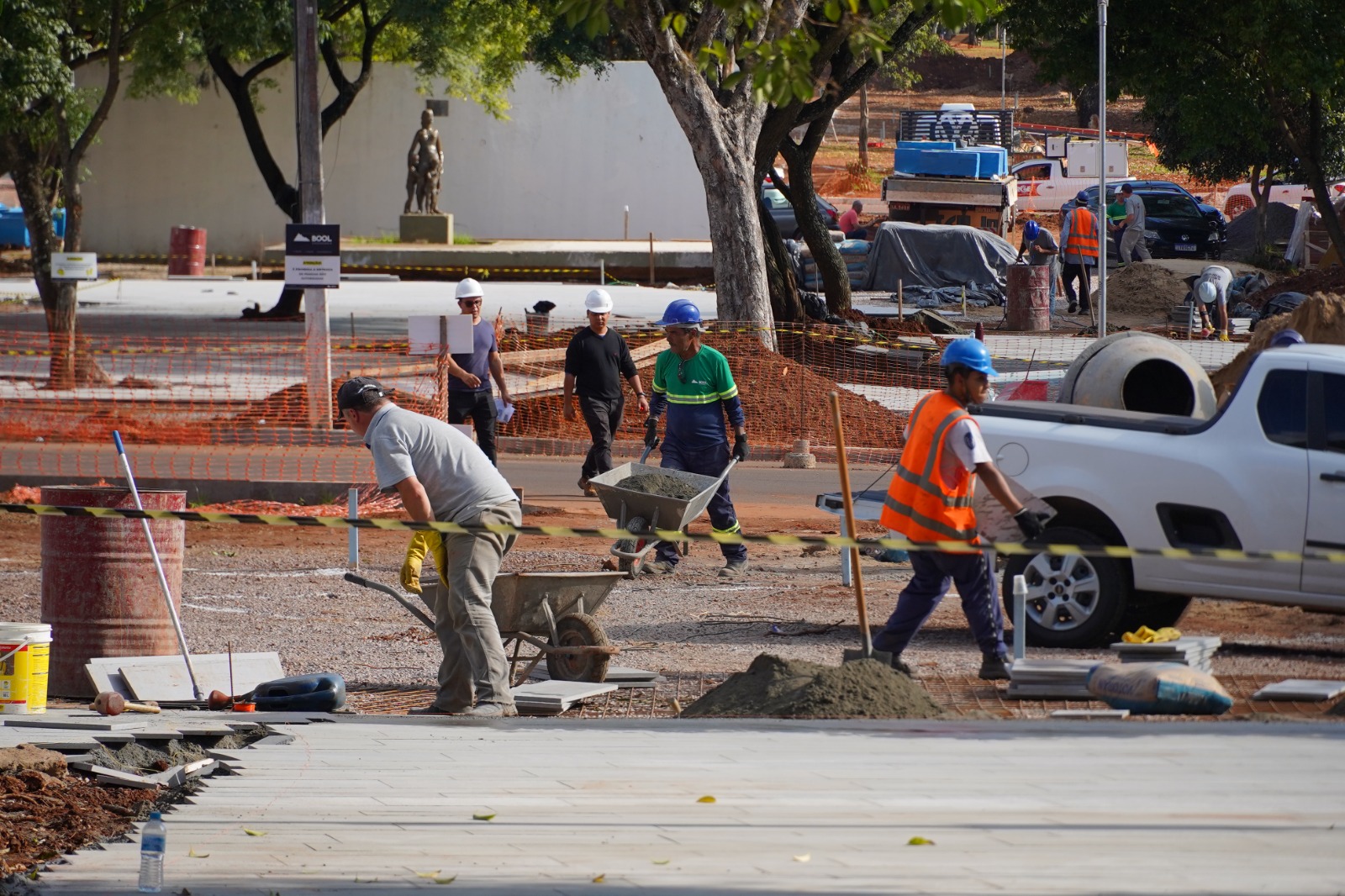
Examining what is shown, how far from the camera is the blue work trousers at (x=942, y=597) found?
8164 millimetres

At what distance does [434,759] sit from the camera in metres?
6.23

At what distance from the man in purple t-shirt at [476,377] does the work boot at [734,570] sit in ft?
8.02

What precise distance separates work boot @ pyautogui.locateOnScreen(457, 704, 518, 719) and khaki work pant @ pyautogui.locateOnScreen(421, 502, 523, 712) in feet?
0.06

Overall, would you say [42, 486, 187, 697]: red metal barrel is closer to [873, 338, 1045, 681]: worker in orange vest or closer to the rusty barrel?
[873, 338, 1045, 681]: worker in orange vest

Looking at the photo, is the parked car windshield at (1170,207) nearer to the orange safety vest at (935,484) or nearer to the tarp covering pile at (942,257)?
the tarp covering pile at (942,257)

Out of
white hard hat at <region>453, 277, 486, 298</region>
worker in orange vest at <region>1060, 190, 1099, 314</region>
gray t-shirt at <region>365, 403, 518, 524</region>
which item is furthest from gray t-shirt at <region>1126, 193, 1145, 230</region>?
gray t-shirt at <region>365, 403, 518, 524</region>

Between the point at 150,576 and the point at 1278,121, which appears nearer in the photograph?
the point at 150,576

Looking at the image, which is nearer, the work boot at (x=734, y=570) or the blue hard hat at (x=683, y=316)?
the blue hard hat at (x=683, y=316)

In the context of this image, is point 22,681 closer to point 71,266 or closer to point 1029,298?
point 71,266

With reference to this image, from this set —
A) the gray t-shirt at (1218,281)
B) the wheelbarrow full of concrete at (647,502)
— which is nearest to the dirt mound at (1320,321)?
the wheelbarrow full of concrete at (647,502)

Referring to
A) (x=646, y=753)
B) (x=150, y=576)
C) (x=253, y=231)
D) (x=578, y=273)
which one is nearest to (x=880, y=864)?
(x=646, y=753)

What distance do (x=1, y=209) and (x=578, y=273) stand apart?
1611 centimetres

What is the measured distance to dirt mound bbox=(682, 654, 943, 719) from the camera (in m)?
7.18

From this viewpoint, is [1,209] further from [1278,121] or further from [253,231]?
[1278,121]
